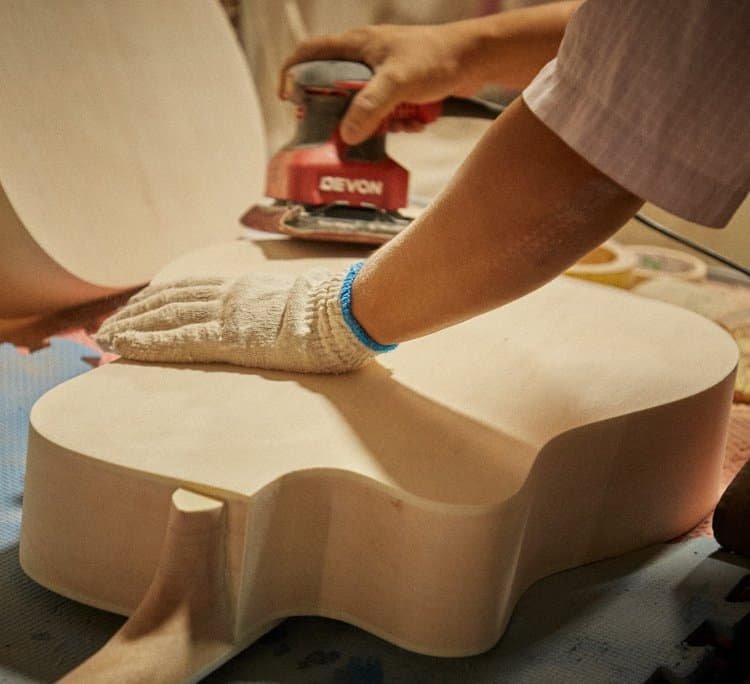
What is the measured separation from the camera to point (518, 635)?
674 mm

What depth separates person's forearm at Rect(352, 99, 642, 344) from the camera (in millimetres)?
564

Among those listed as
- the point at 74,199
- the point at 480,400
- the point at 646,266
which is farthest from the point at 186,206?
the point at 646,266

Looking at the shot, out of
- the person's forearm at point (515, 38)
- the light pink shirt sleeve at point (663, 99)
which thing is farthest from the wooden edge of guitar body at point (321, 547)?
the person's forearm at point (515, 38)

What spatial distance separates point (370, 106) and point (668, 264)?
0.72 metres

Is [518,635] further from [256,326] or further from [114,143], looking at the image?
[114,143]

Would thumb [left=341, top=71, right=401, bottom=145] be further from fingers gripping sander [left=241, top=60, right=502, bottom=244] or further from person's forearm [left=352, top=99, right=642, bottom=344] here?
person's forearm [left=352, top=99, right=642, bottom=344]

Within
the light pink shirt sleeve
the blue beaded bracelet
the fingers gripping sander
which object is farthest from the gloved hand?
the fingers gripping sander

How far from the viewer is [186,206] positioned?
1.29 m

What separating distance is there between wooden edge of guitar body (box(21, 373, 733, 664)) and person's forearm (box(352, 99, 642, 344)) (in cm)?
15

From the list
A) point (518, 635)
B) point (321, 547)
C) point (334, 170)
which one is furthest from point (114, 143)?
point (518, 635)

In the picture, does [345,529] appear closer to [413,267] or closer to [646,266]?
[413,267]

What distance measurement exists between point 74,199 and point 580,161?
2.46 feet

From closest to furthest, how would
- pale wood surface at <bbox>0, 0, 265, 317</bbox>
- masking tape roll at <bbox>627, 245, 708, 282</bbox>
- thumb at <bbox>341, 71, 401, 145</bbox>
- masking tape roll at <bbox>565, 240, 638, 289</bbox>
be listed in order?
pale wood surface at <bbox>0, 0, 265, 317</bbox> → thumb at <bbox>341, 71, 401, 145</bbox> → masking tape roll at <bbox>565, 240, 638, 289</bbox> → masking tape roll at <bbox>627, 245, 708, 282</bbox>

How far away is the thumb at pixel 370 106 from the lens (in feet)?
3.77
